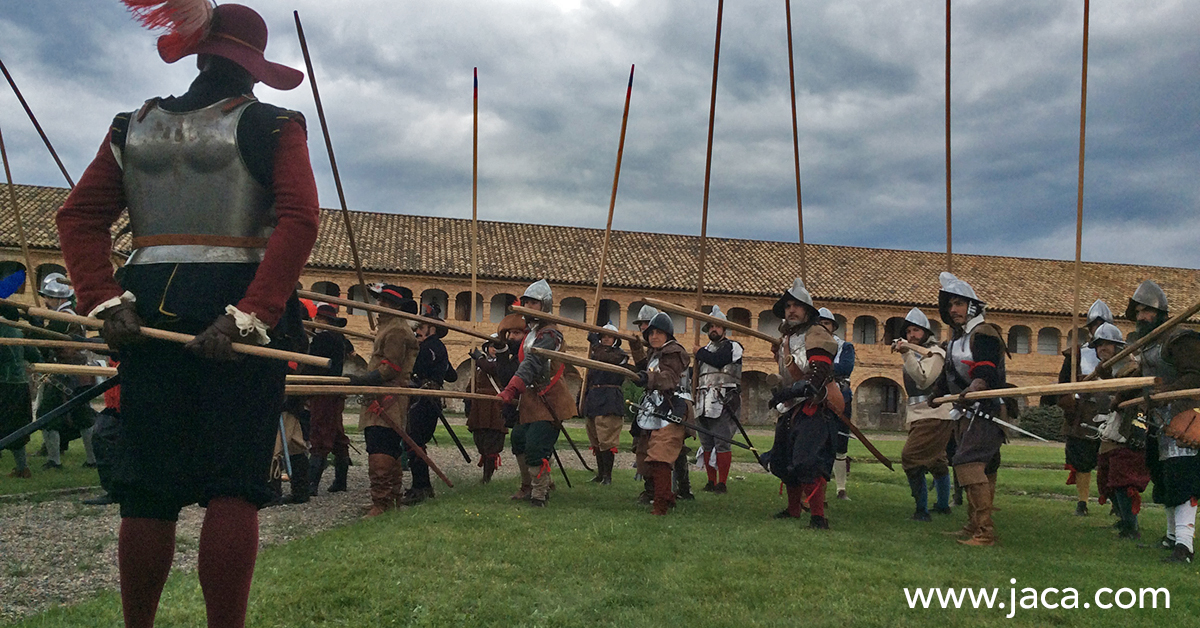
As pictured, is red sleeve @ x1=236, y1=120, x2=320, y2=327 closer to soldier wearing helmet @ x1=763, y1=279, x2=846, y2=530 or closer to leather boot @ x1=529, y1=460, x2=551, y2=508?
soldier wearing helmet @ x1=763, y1=279, x2=846, y2=530

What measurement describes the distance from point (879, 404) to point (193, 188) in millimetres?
38123

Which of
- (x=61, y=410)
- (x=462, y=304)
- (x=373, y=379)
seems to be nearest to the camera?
(x=61, y=410)

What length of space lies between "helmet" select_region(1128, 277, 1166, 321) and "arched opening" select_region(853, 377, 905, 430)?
3180 centimetres

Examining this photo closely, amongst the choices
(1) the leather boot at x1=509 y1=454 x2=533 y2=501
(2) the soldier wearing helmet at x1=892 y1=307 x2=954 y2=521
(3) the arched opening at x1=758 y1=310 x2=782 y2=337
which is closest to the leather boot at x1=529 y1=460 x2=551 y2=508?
(1) the leather boot at x1=509 y1=454 x2=533 y2=501

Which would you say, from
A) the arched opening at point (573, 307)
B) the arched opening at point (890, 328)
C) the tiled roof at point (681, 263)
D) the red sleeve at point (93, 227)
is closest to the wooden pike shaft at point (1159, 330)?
the red sleeve at point (93, 227)

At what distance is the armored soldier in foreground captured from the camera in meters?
2.63

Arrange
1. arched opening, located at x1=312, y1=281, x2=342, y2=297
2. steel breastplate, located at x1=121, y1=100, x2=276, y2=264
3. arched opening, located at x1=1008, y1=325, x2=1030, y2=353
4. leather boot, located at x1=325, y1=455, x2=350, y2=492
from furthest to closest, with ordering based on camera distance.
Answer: arched opening, located at x1=1008, y1=325, x2=1030, y2=353 < arched opening, located at x1=312, y1=281, x2=342, y2=297 < leather boot, located at x1=325, y1=455, x2=350, y2=492 < steel breastplate, located at x1=121, y1=100, x2=276, y2=264

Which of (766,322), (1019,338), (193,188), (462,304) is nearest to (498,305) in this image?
(462,304)

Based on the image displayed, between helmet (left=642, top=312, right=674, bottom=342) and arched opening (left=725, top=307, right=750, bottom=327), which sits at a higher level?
arched opening (left=725, top=307, right=750, bottom=327)

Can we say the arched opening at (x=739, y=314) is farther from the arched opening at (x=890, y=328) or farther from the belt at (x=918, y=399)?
the belt at (x=918, y=399)

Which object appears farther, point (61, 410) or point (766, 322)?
point (766, 322)

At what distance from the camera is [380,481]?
24.5ft

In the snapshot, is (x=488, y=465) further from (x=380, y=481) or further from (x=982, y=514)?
(x=982, y=514)

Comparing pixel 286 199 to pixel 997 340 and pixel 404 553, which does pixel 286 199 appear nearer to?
pixel 404 553
